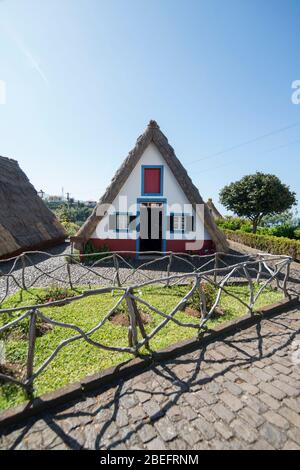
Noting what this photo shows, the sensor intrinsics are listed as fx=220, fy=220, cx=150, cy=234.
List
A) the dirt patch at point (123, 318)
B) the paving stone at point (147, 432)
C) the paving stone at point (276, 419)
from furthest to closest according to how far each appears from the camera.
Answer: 1. the dirt patch at point (123, 318)
2. the paving stone at point (276, 419)
3. the paving stone at point (147, 432)

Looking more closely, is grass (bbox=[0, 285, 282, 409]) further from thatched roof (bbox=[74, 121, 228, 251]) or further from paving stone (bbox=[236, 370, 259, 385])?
thatched roof (bbox=[74, 121, 228, 251])

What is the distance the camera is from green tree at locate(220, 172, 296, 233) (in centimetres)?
1462

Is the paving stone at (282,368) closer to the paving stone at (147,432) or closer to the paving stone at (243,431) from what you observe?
the paving stone at (243,431)

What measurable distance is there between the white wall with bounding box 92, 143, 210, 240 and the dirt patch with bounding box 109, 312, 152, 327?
5.30m

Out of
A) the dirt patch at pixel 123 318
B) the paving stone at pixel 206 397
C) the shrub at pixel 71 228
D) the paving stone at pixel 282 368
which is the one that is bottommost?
the paving stone at pixel 206 397

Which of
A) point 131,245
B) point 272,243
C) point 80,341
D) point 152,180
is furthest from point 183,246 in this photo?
point 80,341

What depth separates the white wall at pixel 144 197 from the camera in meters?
9.62

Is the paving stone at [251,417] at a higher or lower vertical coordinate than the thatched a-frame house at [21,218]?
lower

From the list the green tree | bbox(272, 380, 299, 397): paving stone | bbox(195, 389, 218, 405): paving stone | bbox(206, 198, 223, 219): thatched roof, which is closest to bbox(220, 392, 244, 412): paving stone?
bbox(195, 389, 218, 405): paving stone

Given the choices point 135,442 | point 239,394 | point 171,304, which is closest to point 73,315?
point 171,304

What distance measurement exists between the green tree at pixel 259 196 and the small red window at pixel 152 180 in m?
8.44

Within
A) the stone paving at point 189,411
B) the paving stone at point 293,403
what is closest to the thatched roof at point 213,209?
the stone paving at point 189,411
